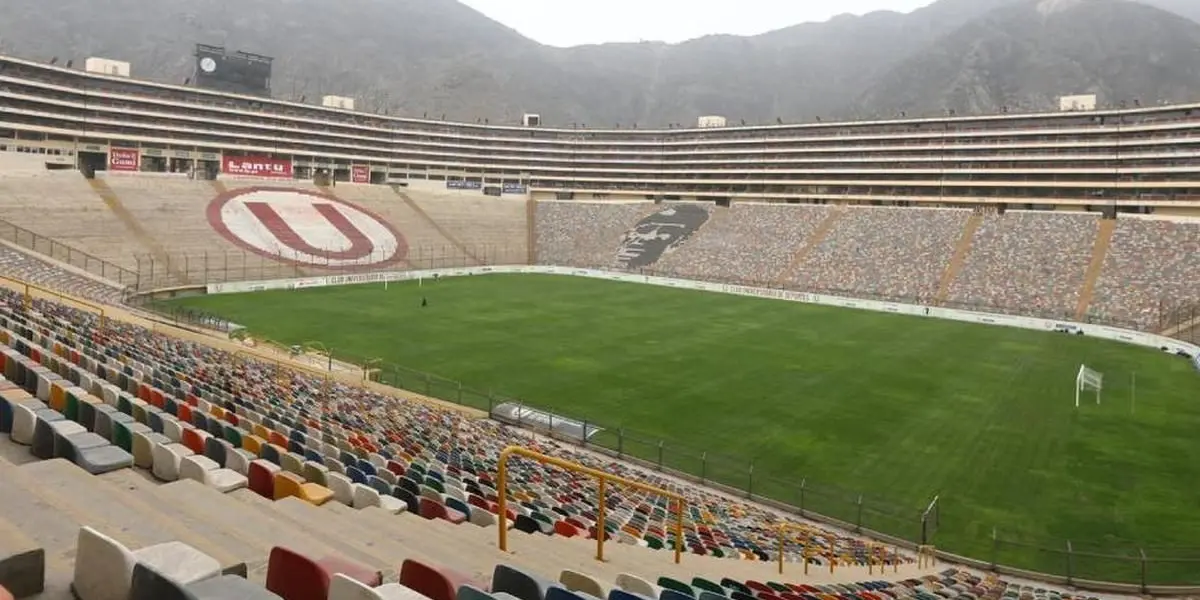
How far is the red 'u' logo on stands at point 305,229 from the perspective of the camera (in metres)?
65.1

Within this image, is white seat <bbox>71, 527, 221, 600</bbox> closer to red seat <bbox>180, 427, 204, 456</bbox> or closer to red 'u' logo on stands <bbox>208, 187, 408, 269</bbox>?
red seat <bbox>180, 427, 204, 456</bbox>

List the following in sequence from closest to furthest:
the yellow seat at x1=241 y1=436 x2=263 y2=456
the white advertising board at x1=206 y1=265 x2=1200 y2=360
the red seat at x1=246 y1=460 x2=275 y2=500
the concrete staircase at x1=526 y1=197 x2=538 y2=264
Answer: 1. the red seat at x1=246 y1=460 x2=275 y2=500
2. the yellow seat at x1=241 y1=436 x2=263 y2=456
3. the white advertising board at x1=206 y1=265 x2=1200 y2=360
4. the concrete staircase at x1=526 y1=197 x2=538 y2=264

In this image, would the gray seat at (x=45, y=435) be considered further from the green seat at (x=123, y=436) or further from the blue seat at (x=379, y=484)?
the blue seat at (x=379, y=484)

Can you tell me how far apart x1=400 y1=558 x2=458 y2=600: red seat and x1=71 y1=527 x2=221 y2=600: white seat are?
38.8 inches

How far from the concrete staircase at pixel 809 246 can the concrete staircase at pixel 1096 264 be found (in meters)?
22.7

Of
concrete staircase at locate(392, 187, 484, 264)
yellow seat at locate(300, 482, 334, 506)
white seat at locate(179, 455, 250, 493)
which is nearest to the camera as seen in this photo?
white seat at locate(179, 455, 250, 493)

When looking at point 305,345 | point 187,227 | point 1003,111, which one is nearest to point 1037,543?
point 305,345

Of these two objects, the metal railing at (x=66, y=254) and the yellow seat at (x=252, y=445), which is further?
the metal railing at (x=66, y=254)

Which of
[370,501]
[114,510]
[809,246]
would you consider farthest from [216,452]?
[809,246]

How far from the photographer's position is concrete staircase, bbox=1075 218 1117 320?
55.4 meters

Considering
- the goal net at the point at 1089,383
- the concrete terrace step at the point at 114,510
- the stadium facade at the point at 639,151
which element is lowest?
the goal net at the point at 1089,383

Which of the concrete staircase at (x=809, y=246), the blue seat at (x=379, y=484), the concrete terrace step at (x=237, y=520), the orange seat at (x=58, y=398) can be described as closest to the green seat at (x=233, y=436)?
the blue seat at (x=379, y=484)

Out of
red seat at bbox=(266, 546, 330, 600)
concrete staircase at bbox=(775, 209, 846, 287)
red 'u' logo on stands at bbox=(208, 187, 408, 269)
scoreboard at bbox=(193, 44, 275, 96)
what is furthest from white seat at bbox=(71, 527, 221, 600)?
scoreboard at bbox=(193, 44, 275, 96)

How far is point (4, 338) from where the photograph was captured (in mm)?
13391
